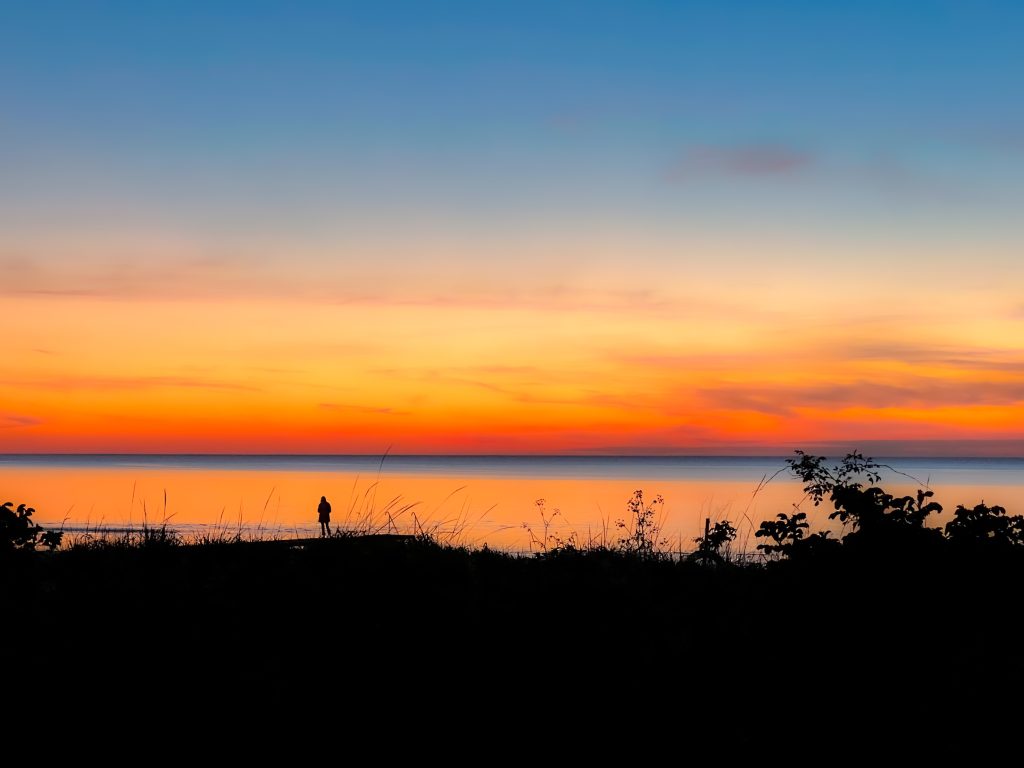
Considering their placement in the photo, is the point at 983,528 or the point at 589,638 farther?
the point at 983,528

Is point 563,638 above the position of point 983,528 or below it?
below

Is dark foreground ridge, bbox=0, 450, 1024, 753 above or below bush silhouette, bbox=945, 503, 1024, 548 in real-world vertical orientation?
below

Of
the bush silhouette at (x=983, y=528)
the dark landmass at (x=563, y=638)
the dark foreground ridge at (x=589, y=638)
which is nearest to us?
the dark foreground ridge at (x=589, y=638)

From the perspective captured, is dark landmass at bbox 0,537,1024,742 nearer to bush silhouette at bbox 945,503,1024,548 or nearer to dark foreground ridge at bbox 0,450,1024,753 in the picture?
dark foreground ridge at bbox 0,450,1024,753

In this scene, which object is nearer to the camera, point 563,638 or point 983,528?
point 563,638

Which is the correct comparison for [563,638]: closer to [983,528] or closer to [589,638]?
[589,638]

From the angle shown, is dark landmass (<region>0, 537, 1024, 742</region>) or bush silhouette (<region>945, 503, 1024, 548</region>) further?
bush silhouette (<region>945, 503, 1024, 548</region>)

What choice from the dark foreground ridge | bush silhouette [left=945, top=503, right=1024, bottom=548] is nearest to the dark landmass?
the dark foreground ridge

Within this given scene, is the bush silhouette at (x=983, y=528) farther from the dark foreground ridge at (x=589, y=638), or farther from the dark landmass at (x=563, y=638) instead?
the dark landmass at (x=563, y=638)

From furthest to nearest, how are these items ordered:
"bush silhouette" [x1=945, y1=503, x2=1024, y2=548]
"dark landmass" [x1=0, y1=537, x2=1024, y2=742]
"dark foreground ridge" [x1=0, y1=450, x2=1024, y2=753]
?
"bush silhouette" [x1=945, y1=503, x2=1024, y2=548] → "dark landmass" [x1=0, y1=537, x2=1024, y2=742] → "dark foreground ridge" [x1=0, y1=450, x2=1024, y2=753]

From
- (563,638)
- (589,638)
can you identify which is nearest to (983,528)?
(589,638)

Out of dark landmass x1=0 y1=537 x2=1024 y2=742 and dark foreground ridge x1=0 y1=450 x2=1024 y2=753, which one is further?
dark landmass x1=0 y1=537 x2=1024 y2=742

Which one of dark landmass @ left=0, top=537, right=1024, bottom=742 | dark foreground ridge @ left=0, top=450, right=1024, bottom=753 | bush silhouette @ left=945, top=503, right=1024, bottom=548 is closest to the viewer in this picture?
dark foreground ridge @ left=0, top=450, right=1024, bottom=753

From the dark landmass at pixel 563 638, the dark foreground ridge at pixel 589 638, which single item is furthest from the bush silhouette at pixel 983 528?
the dark landmass at pixel 563 638
